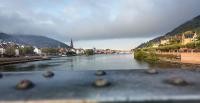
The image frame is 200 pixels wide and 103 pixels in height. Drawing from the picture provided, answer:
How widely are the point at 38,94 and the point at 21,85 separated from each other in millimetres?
1105

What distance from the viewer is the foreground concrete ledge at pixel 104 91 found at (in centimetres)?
1121

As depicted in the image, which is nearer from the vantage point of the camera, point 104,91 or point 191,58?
point 104,91

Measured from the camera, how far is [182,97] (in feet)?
36.8

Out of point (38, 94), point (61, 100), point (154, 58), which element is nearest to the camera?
point (61, 100)

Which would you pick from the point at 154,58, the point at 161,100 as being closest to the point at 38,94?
the point at 161,100

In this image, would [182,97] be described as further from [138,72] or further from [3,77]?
[3,77]

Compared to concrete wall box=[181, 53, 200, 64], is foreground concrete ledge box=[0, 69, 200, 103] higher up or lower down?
higher up

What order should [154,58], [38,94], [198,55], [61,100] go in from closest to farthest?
[61,100], [38,94], [198,55], [154,58]

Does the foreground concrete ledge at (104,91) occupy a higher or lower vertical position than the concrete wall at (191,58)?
higher

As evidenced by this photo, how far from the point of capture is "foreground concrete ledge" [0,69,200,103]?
11.2 m

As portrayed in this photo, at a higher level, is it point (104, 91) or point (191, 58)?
point (104, 91)

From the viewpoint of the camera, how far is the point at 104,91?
1207 cm

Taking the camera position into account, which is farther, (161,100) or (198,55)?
(198,55)

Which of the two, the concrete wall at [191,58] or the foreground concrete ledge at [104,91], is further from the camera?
the concrete wall at [191,58]
